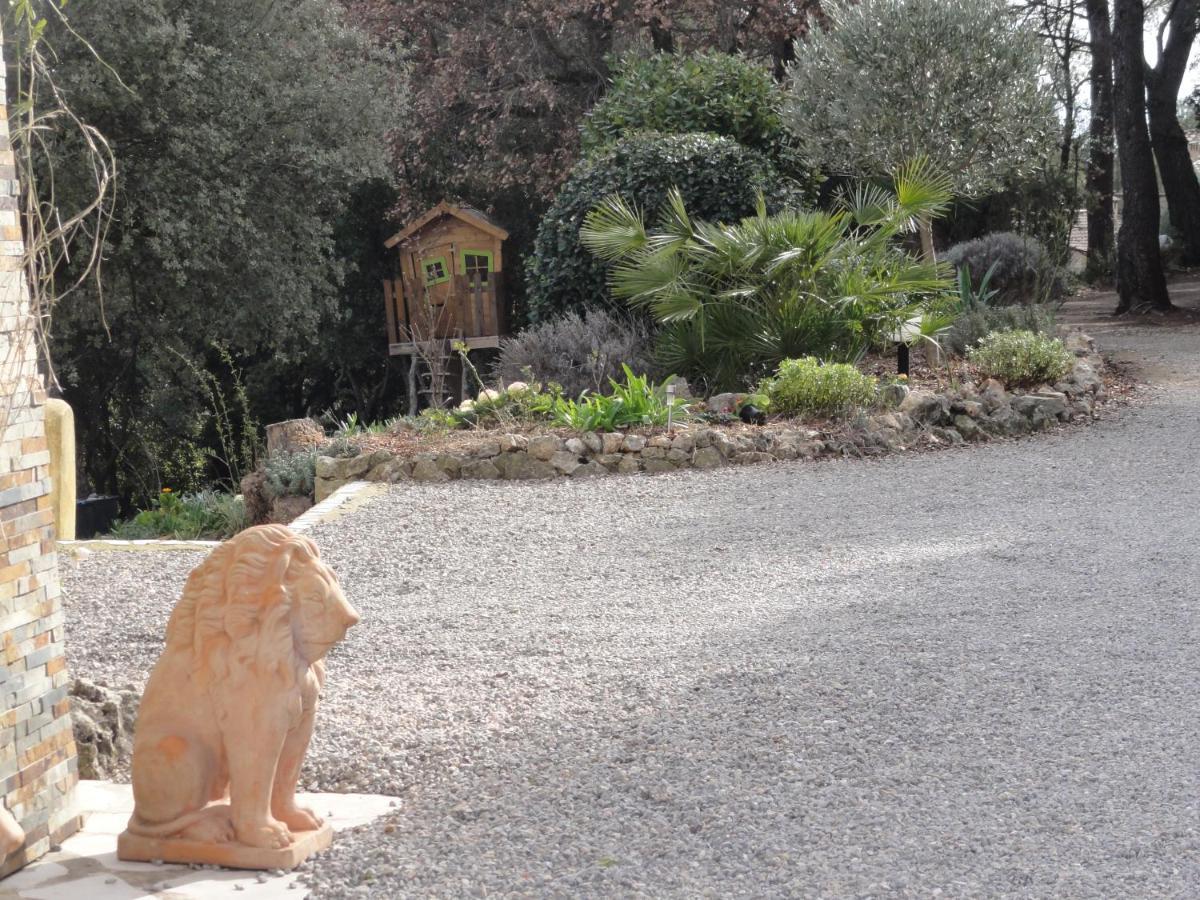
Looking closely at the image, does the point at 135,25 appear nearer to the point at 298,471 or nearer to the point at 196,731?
the point at 298,471

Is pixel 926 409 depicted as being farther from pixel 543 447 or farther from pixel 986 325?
pixel 543 447

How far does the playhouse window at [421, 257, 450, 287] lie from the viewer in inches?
604

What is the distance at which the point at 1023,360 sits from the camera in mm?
9961

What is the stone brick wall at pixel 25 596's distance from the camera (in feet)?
9.48

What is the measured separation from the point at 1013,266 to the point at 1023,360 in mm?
5508

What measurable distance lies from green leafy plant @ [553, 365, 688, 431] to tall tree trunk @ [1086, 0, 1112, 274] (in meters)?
14.4

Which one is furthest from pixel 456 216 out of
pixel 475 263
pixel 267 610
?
pixel 267 610

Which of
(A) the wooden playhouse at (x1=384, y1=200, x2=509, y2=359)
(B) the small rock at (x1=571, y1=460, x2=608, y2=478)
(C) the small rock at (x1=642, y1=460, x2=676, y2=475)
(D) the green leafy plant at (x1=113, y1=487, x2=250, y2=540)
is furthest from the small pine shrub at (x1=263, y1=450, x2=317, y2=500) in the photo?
(A) the wooden playhouse at (x1=384, y1=200, x2=509, y2=359)

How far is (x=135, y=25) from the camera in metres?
11.9

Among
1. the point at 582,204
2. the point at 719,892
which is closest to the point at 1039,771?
the point at 719,892

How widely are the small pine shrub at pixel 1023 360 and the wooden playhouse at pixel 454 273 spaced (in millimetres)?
6564

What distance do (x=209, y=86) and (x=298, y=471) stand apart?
532 centimetres

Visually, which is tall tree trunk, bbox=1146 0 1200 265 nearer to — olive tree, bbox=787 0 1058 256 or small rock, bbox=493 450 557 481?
olive tree, bbox=787 0 1058 256

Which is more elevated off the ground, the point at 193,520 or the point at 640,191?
the point at 640,191
